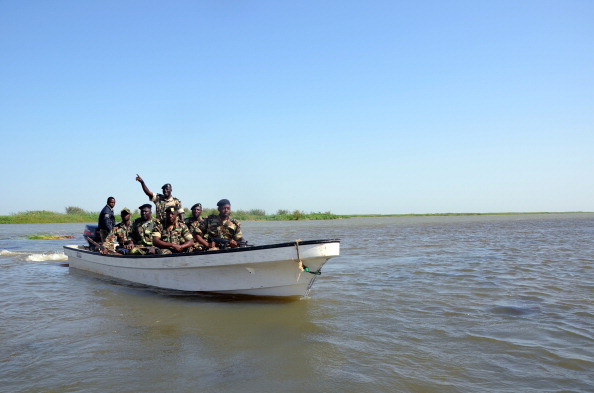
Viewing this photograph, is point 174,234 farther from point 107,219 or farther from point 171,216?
point 107,219

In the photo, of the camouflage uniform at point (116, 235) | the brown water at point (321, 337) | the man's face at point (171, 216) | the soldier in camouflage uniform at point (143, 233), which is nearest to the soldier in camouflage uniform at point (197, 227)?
the man's face at point (171, 216)

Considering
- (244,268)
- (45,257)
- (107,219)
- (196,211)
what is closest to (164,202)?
(196,211)

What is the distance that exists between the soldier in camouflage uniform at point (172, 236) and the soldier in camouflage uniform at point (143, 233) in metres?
0.37

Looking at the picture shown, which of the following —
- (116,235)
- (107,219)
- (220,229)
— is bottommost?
(116,235)

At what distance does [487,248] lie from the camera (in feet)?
54.2

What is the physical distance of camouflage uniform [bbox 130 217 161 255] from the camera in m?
9.75

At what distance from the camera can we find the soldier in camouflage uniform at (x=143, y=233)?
9.53 m

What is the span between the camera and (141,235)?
32.9 feet

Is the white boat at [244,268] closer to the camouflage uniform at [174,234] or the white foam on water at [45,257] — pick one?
the camouflage uniform at [174,234]

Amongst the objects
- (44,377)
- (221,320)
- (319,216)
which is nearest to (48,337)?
(44,377)

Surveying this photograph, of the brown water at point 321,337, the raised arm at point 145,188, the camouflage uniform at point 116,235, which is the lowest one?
the brown water at point 321,337

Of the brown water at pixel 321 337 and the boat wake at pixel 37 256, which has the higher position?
the boat wake at pixel 37 256

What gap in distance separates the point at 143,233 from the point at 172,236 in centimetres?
132

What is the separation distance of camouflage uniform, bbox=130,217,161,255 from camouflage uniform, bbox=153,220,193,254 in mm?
542
